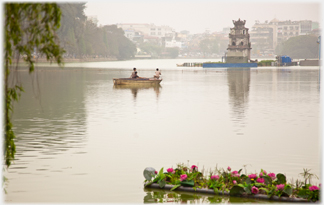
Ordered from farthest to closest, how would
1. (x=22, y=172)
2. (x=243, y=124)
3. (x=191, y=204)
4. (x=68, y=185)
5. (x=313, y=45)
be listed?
1. (x=313, y=45)
2. (x=243, y=124)
3. (x=22, y=172)
4. (x=68, y=185)
5. (x=191, y=204)

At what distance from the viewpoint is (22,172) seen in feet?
33.8

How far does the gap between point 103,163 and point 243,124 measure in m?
7.68

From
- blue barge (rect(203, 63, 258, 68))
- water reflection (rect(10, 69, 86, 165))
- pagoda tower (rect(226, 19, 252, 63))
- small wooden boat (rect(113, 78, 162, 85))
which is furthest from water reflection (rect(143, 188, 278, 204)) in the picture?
pagoda tower (rect(226, 19, 252, 63))

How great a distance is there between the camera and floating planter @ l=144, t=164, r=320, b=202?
8.27 m

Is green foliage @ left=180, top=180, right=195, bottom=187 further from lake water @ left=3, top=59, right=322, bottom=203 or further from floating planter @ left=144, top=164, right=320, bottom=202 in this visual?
lake water @ left=3, top=59, right=322, bottom=203

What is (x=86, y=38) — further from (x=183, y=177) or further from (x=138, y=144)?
(x=183, y=177)

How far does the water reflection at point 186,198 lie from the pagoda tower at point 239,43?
86.4 metres

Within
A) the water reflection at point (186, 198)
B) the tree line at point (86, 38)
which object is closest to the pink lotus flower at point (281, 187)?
the water reflection at point (186, 198)

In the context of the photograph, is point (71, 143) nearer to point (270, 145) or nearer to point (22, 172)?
point (22, 172)

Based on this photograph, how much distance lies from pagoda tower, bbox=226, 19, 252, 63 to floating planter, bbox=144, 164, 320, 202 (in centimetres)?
8601

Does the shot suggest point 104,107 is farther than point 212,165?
Yes

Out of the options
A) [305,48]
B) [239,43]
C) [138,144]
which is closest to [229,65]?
[239,43]

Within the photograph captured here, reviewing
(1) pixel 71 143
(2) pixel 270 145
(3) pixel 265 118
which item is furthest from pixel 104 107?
(2) pixel 270 145

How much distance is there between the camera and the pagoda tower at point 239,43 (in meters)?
93.2
